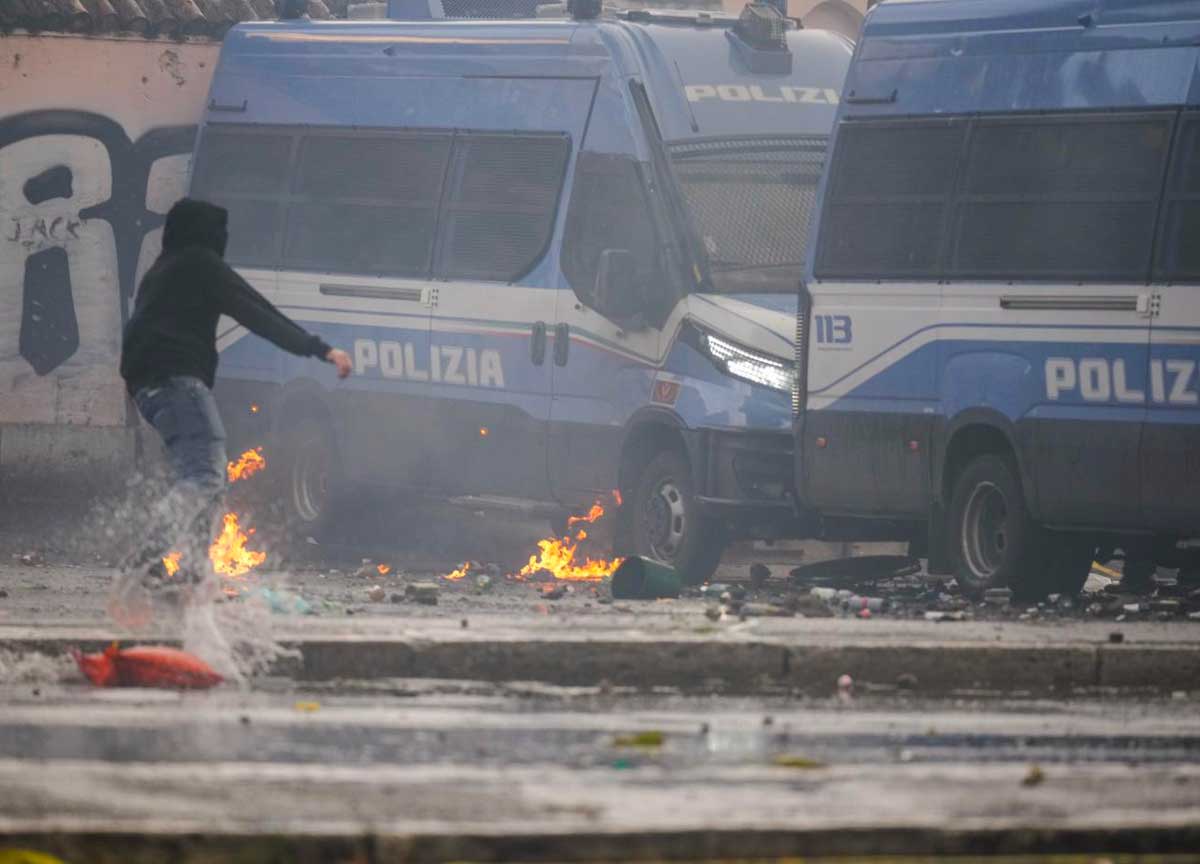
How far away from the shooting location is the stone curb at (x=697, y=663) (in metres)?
11.1

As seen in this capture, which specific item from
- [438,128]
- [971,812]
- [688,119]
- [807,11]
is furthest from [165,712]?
[807,11]

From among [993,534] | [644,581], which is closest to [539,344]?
[644,581]

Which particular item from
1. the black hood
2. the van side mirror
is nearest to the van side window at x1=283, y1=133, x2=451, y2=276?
the van side mirror

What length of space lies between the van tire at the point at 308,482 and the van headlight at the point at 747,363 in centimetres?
377

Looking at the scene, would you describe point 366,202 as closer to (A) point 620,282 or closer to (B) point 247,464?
(B) point 247,464

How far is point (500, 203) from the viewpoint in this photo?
55.7ft

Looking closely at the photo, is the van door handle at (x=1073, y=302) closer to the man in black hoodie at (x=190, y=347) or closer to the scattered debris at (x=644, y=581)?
the scattered debris at (x=644, y=581)

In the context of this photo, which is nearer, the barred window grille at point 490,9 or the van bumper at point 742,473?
the van bumper at point 742,473

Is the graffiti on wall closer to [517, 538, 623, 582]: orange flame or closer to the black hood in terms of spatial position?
[517, 538, 623, 582]: orange flame

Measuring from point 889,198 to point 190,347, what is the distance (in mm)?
4352

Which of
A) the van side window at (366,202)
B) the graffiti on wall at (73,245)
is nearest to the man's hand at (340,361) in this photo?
the van side window at (366,202)

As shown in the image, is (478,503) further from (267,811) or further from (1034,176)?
(267,811)

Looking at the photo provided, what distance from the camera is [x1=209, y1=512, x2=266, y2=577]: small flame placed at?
17.5 meters

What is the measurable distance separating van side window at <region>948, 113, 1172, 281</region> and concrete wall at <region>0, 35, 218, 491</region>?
27.5 ft
